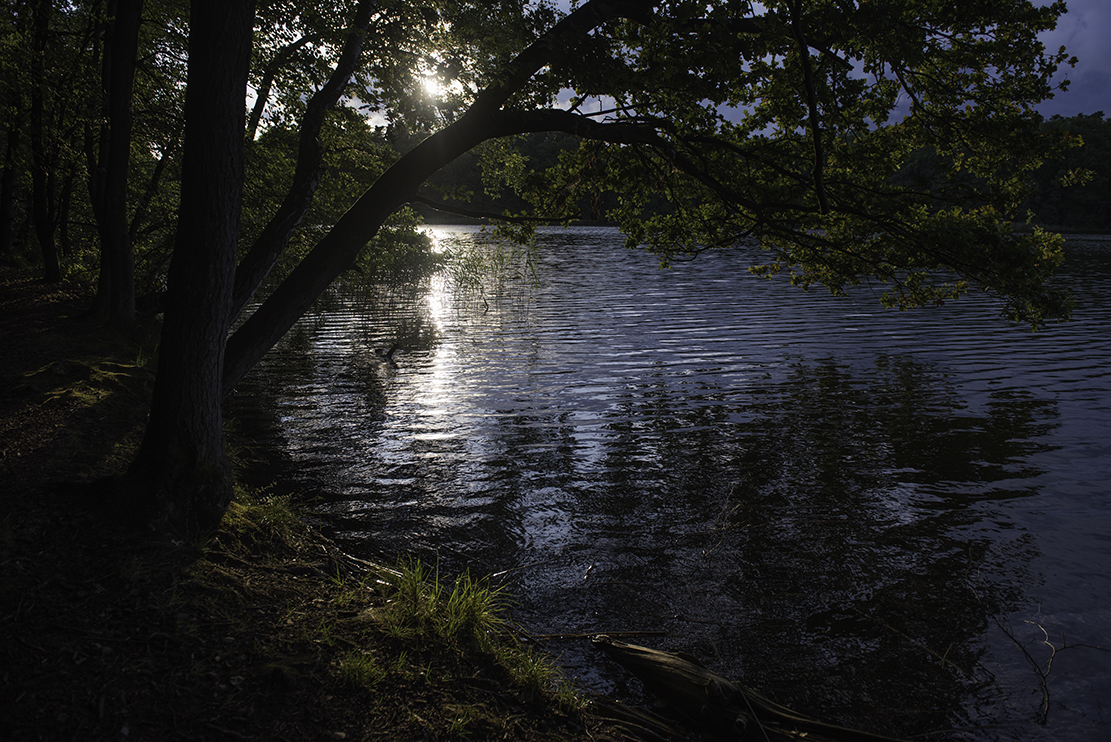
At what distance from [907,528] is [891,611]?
7.30 feet

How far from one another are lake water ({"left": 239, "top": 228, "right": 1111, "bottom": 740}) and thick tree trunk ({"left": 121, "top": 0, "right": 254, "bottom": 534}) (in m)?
2.23

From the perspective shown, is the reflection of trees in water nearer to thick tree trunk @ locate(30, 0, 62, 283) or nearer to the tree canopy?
the tree canopy

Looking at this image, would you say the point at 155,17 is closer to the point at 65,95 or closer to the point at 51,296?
the point at 65,95

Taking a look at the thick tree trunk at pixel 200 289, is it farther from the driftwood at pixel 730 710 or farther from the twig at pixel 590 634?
the driftwood at pixel 730 710

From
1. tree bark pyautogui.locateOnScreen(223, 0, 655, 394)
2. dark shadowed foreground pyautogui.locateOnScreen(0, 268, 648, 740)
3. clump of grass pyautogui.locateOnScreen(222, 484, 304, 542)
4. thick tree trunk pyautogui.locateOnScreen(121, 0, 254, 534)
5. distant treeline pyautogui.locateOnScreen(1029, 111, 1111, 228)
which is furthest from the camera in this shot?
distant treeline pyautogui.locateOnScreen(1029, 111, 1111, 228)

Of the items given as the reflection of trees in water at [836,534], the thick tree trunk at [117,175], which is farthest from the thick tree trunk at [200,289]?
the thick tree trunk at [117,175]

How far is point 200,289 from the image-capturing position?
230 inches

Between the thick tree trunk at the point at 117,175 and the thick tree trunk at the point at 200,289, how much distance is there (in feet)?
27.9

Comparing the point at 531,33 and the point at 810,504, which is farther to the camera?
the point at 810,504

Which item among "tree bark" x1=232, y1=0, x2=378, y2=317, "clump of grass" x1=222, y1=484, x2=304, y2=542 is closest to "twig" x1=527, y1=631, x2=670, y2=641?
"clump of grass" x1=222, y1=484, x2=304, y2=542

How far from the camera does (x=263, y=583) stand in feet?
17.9

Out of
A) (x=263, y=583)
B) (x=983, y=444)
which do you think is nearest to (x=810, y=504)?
(x=983, y=444)

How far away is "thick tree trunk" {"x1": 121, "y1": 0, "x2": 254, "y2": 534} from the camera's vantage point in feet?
18.1

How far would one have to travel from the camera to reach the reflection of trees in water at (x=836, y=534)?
563cm
